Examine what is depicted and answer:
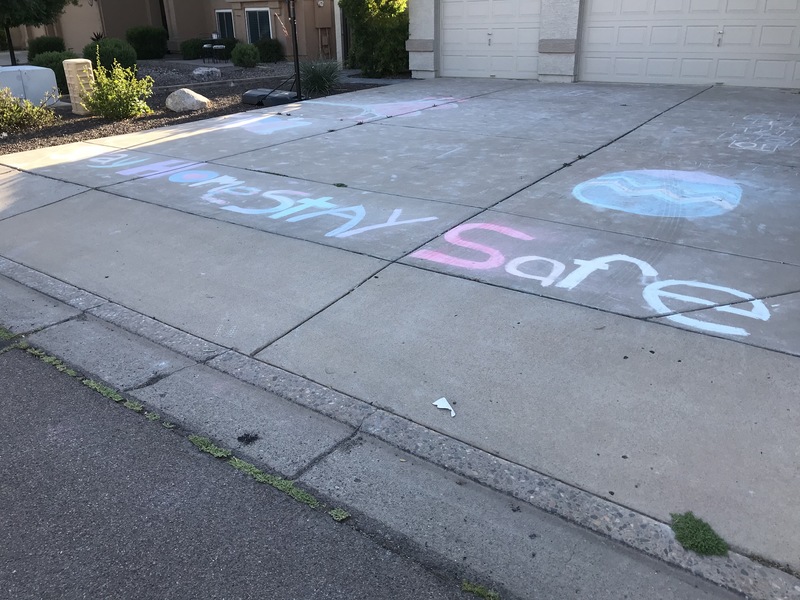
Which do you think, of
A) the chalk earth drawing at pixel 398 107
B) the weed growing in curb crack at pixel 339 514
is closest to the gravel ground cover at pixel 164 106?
the chalk earth drawing at pixel 398 107

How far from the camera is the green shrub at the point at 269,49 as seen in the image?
2316 cm

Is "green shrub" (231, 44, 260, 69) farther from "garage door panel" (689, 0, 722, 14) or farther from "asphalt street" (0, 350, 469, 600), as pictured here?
"asphalt street" (0, 350, 469, 600)

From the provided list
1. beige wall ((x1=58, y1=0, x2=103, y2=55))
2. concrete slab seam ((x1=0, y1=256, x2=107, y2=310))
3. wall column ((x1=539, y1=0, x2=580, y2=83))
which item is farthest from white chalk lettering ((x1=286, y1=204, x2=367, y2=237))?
beige wall ((x1=58, y1=0, x2=103, y2=55))

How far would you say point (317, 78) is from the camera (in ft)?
50.4

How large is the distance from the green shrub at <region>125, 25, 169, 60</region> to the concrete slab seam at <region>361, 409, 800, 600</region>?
2690cm

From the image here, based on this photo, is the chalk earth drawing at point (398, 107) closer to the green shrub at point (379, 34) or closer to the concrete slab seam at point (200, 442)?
the green shrub at point (379, 34)

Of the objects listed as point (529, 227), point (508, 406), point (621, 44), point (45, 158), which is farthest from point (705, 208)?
point (621, 44)

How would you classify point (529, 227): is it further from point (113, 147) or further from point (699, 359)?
point (113, 147)

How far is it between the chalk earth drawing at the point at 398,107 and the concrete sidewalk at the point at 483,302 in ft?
10.4

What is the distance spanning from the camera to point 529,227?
5.97 metres

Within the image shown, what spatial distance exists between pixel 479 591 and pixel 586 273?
3.16 metres

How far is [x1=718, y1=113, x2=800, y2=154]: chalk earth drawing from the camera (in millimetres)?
8915

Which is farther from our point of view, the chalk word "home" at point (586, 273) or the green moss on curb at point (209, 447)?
the chalk word "home" at point (586, 273)

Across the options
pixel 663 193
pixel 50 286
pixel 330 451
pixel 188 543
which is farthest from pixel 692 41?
pixel 188 543
